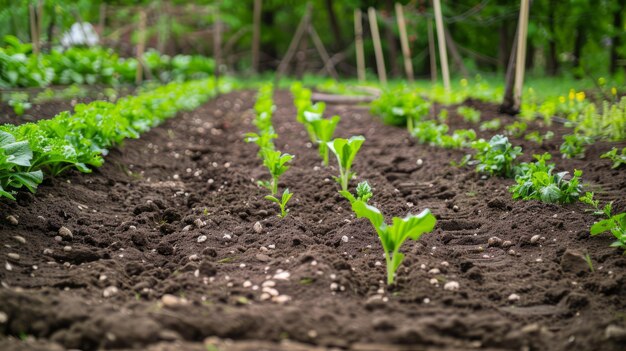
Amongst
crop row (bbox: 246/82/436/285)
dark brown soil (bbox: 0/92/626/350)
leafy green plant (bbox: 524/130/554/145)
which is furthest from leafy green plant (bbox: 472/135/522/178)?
crop row (bbox: 246/82/436/285)

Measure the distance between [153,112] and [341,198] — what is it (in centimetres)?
323

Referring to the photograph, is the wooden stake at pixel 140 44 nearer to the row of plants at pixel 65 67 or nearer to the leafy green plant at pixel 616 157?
the row of plants at pixel 65 67

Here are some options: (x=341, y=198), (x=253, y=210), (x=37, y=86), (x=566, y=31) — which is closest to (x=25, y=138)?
A: (x=253, y=210)

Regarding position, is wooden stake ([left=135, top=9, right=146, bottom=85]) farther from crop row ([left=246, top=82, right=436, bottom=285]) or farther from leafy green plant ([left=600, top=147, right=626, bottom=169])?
leafy green plant ([left=600, top=147, right=626, bottom=169])

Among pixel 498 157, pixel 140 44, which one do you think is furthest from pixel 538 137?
pixel 140 44

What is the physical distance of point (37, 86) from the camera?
6.48 m

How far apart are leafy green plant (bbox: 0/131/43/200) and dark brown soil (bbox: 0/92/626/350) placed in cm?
19

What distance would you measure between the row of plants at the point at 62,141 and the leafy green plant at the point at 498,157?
2778mm

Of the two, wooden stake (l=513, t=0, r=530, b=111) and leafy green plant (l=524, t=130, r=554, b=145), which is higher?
wooden stake (l=513, t=0, r=530, b=111)

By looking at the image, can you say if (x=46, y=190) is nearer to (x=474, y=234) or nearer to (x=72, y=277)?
(x=72, y=277)

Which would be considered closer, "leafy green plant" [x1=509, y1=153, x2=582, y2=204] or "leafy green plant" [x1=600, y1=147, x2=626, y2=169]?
"leafy green plant" [x1=509, y1=153, x2=582, y2=204]

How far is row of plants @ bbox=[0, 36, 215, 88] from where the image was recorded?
6075mm

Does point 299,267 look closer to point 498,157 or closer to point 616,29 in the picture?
point 498,157

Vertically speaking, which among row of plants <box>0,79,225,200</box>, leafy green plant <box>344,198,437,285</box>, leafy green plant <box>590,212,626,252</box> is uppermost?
row of plants <box>0,79,225,200</box>
